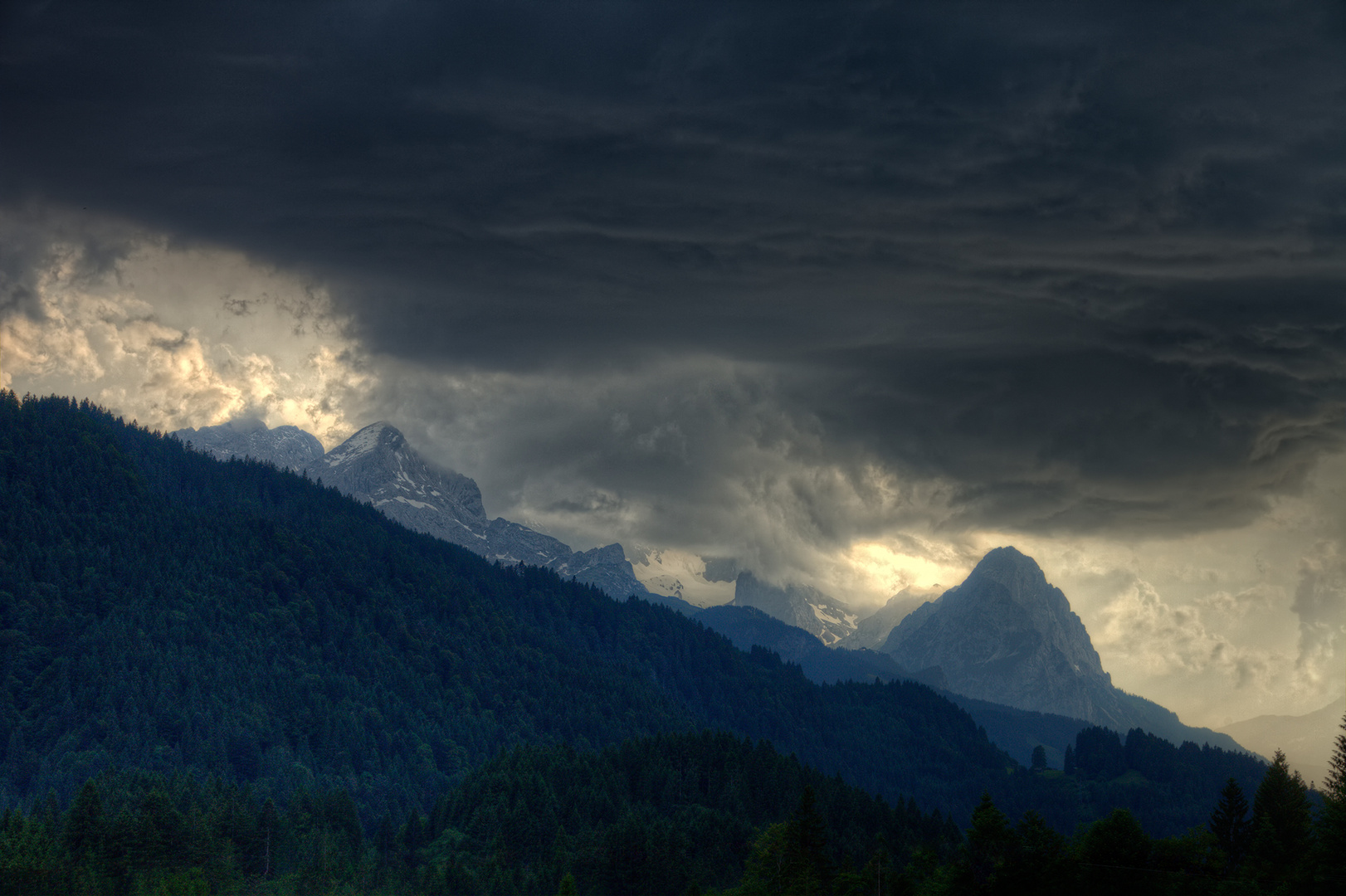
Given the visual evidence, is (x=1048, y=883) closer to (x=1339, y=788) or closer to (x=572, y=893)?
(x=1339, y=788)

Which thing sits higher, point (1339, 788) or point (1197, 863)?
point (1339, 788)

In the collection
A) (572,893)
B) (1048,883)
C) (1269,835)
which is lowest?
(572,893)

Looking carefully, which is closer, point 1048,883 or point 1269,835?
point 1048,883

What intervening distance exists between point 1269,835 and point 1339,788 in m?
17.8

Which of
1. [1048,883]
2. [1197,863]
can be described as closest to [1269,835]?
[1197,863]

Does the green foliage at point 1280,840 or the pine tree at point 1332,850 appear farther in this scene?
the green foliage at point 1280,840

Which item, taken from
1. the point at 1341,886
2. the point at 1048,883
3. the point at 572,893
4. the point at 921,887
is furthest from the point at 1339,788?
the point at 572,893

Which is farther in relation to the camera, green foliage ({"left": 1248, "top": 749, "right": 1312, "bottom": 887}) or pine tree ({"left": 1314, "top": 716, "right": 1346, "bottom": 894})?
green foliage ({"left": 1248, "top": 749, "right": 1312, "bottom": 887})

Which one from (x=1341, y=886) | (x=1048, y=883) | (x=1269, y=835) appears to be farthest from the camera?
(x=1269, y=835)

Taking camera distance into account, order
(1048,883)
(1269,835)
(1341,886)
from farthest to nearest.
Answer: (1269,835), (1048,883), (1341,886)

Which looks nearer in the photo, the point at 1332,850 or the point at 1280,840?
the point at 1332,850

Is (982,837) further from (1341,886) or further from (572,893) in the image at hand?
(572,893)

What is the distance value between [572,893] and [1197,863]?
92287 mm

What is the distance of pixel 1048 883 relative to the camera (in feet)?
584
